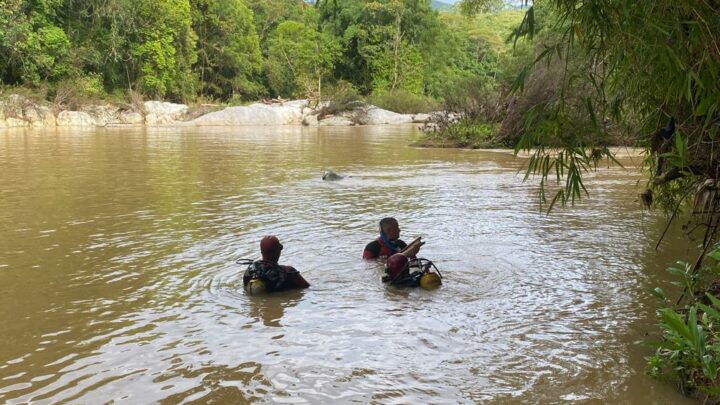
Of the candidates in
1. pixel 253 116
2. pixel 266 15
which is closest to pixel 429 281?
pixel 253 116

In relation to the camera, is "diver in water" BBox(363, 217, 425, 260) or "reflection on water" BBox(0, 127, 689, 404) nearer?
"reflection on water" BBox(0, 127, 689, 404)

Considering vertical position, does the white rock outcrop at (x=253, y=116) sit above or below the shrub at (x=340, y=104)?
below

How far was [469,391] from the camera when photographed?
3639mm

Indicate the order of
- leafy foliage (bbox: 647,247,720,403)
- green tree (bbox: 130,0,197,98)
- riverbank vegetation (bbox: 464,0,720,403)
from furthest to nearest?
green tree (bbox: 130,0,197,98) < riverbank vegetation (bbox: 464,0,720,403) < leafy foliage (bbox: 647,247,720,403)

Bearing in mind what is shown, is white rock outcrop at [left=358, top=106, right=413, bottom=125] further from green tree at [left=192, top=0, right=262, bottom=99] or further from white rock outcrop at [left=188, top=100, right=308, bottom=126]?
green tree at [left=192, top=0, right=262, bottom=99]

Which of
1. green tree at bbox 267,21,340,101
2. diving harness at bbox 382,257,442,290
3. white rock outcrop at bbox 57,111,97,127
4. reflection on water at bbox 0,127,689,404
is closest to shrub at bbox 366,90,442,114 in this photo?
green tree at bbox 267,21,340,101

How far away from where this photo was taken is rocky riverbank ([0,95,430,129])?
1550 inches

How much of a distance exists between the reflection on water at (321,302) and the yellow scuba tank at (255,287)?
0.10m

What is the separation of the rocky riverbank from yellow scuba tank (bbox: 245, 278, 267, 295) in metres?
36.8

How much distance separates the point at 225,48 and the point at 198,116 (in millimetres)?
16118

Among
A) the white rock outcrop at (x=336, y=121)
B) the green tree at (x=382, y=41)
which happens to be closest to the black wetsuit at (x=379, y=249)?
the white rock outcrop at (x=336, y=121)

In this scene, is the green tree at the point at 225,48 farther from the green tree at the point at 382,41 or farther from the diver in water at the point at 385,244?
the diver in water at the point at 385,244

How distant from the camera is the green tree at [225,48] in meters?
58.7

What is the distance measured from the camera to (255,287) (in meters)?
5.56
